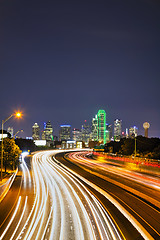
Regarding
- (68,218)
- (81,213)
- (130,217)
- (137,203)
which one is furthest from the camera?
(137,203)

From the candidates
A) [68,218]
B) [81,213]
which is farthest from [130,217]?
[68,218]

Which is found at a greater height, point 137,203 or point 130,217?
point 130,217

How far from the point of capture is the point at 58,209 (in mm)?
21172

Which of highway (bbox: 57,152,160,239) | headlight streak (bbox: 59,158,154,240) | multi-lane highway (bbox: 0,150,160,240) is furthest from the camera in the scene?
highway (bbox: 57,152,160,239)

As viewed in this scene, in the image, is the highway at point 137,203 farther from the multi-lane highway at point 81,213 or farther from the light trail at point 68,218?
the light trail at point 68,218

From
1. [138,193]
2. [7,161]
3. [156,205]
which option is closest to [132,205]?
[156,205]

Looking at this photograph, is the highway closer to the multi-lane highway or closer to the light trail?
the multi-lane highway

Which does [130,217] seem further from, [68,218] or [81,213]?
[68,218]

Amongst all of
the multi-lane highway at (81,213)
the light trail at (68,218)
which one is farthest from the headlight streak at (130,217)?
the light trail at (68,218)

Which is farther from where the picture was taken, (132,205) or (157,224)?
(132,205)

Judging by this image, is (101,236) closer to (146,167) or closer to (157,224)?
(157,224)

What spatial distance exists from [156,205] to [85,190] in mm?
9989

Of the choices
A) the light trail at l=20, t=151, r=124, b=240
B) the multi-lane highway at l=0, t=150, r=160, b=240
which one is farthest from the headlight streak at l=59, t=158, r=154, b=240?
the light trail at l=20, t=151, r=124, b=240

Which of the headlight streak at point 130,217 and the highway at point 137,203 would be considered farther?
the highway at point 137,203
